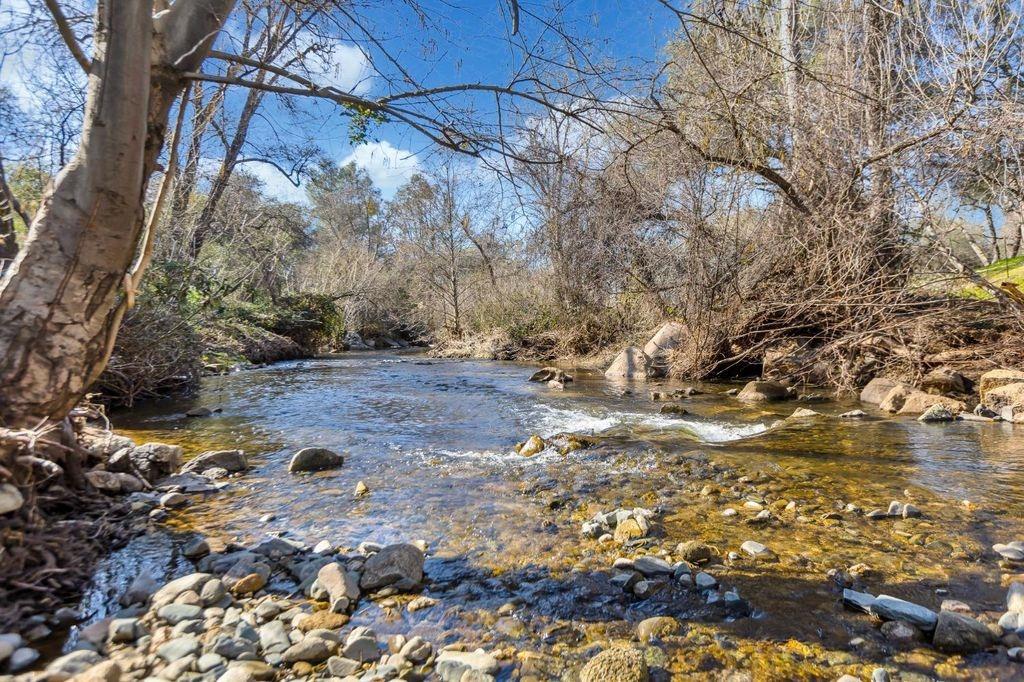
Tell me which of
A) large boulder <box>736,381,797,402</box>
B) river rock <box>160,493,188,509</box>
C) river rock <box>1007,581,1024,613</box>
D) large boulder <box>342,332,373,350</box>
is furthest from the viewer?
large boulder <box>342,332,373,350</box>

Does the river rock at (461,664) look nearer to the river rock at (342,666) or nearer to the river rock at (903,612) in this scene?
the river rock at (342,666)

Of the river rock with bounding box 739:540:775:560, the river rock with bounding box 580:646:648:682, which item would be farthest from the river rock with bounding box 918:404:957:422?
the river rock with bounding box 580:646:648:682

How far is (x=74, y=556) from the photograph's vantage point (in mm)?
2707

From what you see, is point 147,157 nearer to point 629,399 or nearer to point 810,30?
point 629,399

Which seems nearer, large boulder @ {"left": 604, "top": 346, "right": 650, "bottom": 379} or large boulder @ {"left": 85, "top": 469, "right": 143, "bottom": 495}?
large boulder @ {"left": 85, "top": 469, "right": 143, "bottom": 495}

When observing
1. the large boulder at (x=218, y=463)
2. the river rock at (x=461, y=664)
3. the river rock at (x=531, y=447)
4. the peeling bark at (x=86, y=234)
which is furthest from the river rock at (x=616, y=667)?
the large boulder at (x=218, y=463)

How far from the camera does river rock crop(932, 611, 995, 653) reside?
2.04 metres

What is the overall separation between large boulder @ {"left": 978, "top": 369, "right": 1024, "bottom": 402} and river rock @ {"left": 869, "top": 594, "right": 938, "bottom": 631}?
228 inches

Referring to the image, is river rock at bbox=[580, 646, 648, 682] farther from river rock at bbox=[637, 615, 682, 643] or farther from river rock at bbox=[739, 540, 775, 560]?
river rock at bbox=[739, 540, 775, 560]

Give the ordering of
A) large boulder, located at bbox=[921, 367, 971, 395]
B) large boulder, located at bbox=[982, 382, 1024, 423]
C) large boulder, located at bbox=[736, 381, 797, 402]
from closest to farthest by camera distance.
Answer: large boulder, located at bbox=[982, 382, 1024, 423]
large boulder, located at bbox=[921, 367, 971, 395]
large boulder, located at bbox=[736, 381, 797, 402]

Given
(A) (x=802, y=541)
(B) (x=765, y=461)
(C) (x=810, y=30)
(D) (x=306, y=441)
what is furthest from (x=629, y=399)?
(C) (x=810, y=30)

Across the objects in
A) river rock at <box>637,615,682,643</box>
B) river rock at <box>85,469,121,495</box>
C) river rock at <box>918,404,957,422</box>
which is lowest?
river rock at <box>637,615,682,643</box>

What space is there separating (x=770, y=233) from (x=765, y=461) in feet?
19.7

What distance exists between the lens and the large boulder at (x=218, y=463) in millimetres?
4617
